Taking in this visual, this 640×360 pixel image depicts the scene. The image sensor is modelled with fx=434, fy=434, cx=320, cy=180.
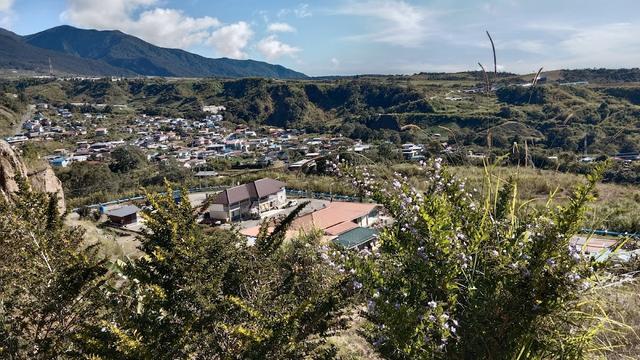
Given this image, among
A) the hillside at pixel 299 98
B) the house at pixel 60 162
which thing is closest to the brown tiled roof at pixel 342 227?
the hillside at pixel 299 98

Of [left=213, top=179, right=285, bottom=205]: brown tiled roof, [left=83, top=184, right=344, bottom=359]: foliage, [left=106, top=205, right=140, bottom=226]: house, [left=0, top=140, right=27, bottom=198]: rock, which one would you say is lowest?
[left=106, top=205, right=140, bottom=226]: house

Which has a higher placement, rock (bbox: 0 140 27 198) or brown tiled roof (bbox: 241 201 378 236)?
rock (bbox: 0 140 27 198)

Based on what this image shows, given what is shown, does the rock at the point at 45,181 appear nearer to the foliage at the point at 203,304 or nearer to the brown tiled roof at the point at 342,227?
the brown tiled roof at the point at 342,227

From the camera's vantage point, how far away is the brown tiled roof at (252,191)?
100 ft

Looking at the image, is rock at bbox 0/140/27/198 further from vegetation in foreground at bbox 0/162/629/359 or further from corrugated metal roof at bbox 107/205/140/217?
corrugated metal roof at bbox 107/205/140/217

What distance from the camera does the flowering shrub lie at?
1.82 meters

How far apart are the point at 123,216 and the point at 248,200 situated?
8.48 metres

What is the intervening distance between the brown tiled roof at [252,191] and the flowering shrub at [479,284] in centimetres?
2856

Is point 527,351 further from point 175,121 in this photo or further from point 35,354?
point 175,121

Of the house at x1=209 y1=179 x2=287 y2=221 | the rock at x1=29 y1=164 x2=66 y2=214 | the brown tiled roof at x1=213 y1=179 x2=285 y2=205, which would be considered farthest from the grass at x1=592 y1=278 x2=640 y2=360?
the brown tiled roof at x1=213 y1=179 x2=285 y2=205

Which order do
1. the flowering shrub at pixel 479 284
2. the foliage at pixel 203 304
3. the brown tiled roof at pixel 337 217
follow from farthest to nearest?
the brown tiled roof at pixel 337 217 → the foliage at pixel 203 304 → the flowering shrub at pixel 479 284

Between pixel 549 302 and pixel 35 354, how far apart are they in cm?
420

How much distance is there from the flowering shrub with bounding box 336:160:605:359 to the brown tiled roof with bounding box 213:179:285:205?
28556mm

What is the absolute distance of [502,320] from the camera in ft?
6.47
